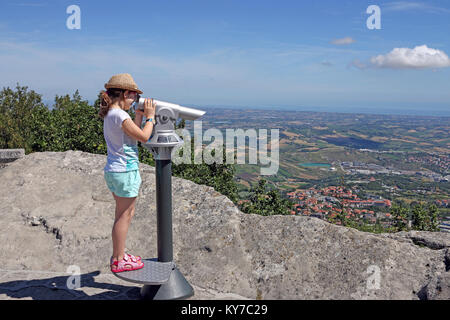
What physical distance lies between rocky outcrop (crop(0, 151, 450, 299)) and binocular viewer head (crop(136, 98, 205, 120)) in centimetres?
170

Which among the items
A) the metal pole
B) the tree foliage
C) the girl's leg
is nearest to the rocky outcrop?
the metal pole

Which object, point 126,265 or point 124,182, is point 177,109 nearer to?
point 124,182

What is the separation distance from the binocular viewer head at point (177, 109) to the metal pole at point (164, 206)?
45 centimetres

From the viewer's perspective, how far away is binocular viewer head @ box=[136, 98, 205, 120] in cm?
321

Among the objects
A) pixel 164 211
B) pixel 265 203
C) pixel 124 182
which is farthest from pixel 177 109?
pixel 265 203

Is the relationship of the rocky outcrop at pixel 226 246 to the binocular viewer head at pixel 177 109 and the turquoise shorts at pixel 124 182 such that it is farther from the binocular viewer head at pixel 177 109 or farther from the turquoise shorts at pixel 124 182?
the binocular viewer head at pixel 177 109

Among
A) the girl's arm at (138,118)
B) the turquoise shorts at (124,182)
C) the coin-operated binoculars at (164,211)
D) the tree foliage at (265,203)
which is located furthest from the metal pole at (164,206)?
the tree foliage at (265,203)

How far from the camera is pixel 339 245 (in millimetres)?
4051

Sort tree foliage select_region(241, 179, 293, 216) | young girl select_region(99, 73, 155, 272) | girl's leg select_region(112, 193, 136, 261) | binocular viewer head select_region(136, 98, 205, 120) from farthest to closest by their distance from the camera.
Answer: tree foliage select_region(241, 179, 293, 216)
girl's leg select_region(112, 193, 136, 261)
binocular viewer head select_region(136, 98, 205, 120)
young girl select_region(99, 73, 155, 272)

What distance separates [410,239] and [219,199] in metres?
2.47

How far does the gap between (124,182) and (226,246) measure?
64.4 inches

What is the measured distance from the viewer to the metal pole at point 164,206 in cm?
329

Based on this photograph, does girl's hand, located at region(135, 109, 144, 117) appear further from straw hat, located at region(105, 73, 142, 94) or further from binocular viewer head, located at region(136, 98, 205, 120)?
straw hat, located at region(105, 73, 142, 94)
